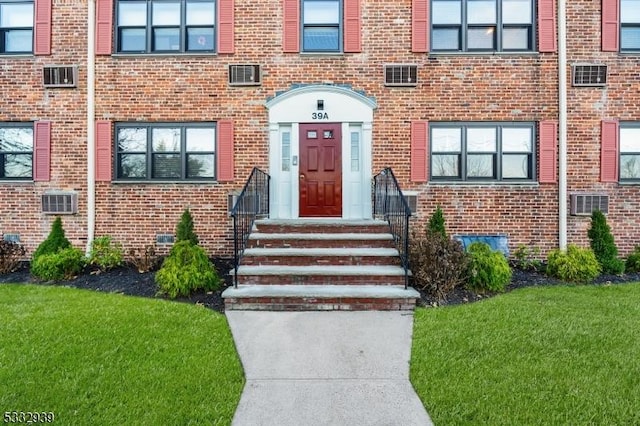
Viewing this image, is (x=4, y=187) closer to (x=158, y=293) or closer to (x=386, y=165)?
(x=158, y=293)

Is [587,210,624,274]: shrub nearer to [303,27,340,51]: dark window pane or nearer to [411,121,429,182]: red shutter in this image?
[411,121,429,182]: red shutter

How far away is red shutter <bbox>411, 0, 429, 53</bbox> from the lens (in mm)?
7883

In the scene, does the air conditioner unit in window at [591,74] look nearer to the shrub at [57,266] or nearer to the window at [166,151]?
the window at [166,151]

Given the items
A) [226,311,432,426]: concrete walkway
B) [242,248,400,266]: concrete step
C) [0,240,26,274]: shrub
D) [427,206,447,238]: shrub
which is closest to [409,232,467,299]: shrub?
[242,248,400,266]: concrete step

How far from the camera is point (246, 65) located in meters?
7.98

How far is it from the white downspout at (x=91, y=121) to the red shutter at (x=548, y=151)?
9095 mm

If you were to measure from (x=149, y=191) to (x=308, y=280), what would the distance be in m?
4.32

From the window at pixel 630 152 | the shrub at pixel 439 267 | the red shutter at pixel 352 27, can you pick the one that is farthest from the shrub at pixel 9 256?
the window at pixel 630 152

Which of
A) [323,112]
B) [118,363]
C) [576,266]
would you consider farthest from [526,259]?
[118,363]

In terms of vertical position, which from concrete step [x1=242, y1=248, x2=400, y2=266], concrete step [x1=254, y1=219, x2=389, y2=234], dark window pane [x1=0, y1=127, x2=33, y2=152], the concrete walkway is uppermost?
dark window pane [x1=0, y1=127, x2=33, y2=152]

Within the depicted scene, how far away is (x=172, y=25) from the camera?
809 cm

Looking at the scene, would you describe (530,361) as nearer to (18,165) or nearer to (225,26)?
(225,26)

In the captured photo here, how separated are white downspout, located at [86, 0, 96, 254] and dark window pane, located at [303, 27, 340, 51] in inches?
172

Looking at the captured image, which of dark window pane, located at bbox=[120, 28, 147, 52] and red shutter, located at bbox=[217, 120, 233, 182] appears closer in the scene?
red shutter, located at bbox=[217, 120, 233, 182]
